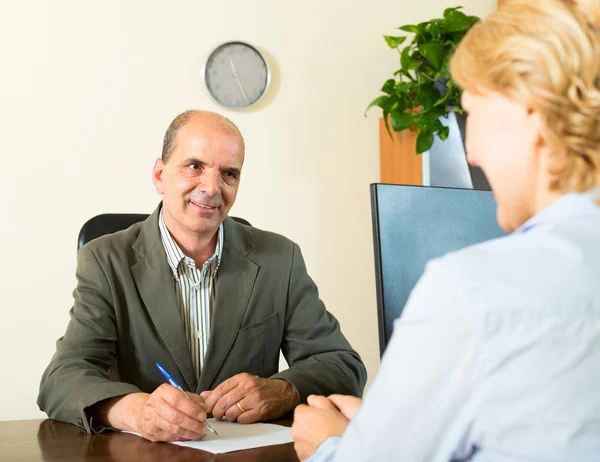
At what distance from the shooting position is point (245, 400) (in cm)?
151

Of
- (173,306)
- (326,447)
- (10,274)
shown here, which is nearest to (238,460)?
(326,447)

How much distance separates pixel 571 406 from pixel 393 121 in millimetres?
3060

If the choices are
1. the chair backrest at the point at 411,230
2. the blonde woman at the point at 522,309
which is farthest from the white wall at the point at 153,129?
the blonde woman at the point at 522,309

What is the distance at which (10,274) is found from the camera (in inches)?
127

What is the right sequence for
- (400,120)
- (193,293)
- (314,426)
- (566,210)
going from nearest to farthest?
(566,210) → (314,426) → (193,293) → (400,120)

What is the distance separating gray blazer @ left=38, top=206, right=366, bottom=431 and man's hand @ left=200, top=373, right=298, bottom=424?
0.37 feet

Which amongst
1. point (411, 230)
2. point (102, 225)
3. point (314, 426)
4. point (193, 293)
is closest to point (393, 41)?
point (102, 225)

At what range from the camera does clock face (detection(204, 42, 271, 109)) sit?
365cm

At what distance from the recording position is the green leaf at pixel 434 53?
11.5 feet

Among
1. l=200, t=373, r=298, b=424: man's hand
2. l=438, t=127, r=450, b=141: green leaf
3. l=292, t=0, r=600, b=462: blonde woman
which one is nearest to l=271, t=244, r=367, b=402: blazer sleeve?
l=200, t=373, r=298, b=424: man's hand

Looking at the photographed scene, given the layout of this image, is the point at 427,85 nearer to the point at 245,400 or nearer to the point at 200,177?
the point at 200,177

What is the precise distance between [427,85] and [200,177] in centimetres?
191

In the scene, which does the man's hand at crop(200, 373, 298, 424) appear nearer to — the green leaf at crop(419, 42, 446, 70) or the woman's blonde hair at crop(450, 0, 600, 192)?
the woman's blonde hair at crop(450, 0, 600, 192)

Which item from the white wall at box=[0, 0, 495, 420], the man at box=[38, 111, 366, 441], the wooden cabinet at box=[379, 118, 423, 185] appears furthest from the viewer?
the wooden cabinet at box=[379, 118, 423, 185]
